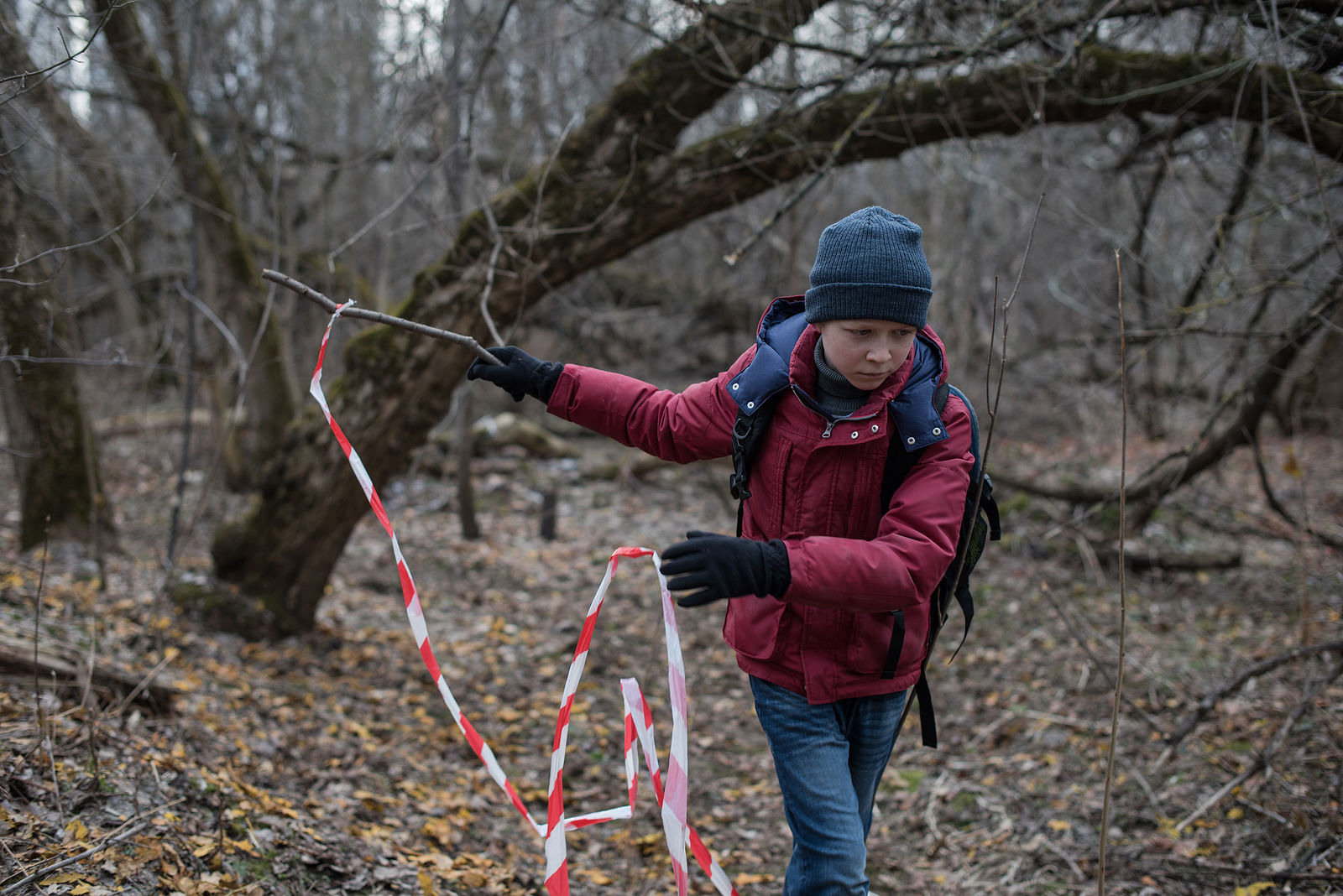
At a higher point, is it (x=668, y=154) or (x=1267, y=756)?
(x=668, y=154)

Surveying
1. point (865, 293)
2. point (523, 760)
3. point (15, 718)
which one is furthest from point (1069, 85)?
point (15, 718)

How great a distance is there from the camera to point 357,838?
3332mm

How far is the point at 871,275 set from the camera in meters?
2.12

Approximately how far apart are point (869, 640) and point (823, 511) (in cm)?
36

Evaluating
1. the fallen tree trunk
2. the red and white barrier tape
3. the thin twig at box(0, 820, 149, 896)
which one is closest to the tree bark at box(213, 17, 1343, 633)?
the fallen tree trunk

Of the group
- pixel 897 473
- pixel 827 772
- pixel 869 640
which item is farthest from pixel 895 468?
pixel 827 772

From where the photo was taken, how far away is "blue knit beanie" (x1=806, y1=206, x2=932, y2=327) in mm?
2129

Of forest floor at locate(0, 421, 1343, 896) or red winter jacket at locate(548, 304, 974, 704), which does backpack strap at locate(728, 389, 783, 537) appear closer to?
red winter jacket at locate(548, 304, 974, 704)

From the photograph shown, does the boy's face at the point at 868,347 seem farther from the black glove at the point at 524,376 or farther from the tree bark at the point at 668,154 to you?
the tree bark at the point at 668,154

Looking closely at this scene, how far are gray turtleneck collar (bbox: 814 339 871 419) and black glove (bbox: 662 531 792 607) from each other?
1.52 ft

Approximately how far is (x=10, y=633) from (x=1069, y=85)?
5817mm

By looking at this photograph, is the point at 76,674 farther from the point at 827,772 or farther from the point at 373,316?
the point at 827,772

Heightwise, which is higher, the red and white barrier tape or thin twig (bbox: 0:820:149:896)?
the red and white barrier tape

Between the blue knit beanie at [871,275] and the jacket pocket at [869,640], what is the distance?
30.4 inches
